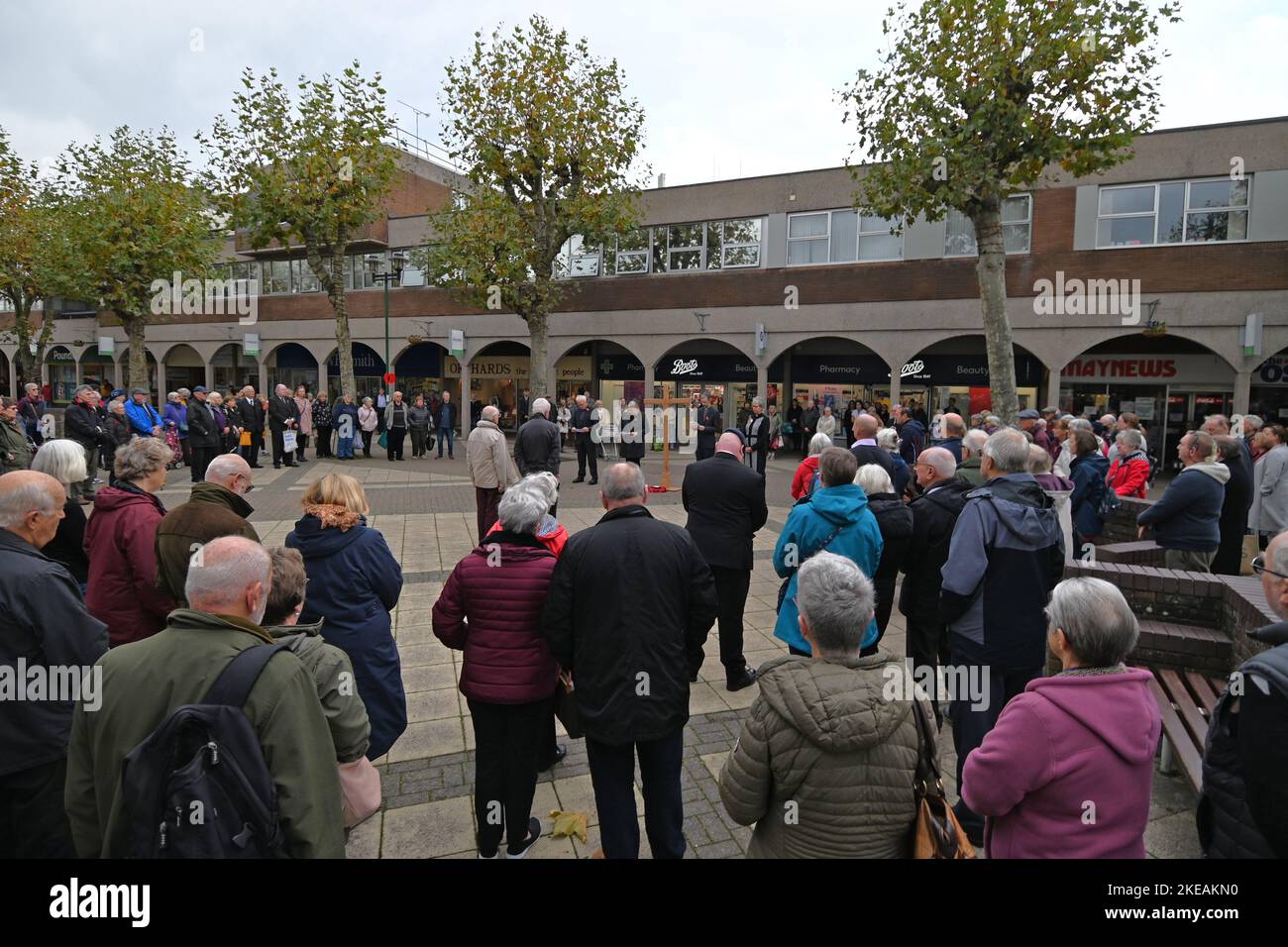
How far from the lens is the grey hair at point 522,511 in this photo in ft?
10.9

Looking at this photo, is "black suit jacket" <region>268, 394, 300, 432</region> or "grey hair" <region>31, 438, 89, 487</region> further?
"black suit jacket" <region>268, 394, 300, 432</region>

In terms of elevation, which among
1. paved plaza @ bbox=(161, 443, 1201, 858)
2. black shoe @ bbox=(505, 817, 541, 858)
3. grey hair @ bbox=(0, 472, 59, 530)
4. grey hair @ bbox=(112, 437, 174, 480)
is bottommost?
paved plaza @ bbox=(161, 443, 1201, 858)

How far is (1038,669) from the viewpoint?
153 inches

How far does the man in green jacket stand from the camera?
2.02 metres

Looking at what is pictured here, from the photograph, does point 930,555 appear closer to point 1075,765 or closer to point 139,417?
point 1075,765

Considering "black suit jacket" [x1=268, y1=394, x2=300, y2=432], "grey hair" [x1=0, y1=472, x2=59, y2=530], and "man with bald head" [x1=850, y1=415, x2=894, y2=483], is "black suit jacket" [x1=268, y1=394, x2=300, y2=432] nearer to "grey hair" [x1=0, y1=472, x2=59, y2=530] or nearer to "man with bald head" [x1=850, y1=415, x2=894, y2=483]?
"man with bald head" [x1=850, y1=415, x2=894, y2=483]

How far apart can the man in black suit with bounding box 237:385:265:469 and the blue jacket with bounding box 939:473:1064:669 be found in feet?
55.0

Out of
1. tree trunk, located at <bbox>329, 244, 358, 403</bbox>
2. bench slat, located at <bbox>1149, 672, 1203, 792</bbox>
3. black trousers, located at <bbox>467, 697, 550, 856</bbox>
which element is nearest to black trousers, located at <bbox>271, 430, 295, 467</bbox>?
tree trunk, located at <bbox>329, 244, 358, 403</bbox>

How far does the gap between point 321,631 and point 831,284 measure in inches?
864

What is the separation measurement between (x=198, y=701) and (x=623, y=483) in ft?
6.23

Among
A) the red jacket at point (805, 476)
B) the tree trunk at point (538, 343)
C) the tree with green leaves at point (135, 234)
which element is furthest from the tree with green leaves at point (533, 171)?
the red jacket at point (805, 476)

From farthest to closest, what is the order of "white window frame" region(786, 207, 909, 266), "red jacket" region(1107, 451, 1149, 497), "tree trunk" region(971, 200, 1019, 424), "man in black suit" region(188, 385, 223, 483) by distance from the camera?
"white window frame" region(786, 207, 909, 266) < "man in black suit" region(188, 385, 223, 483) < "tree trunk" region(971, 200, 1019, 424) < "red jacket" region(1107, 451, 1149, 497)
